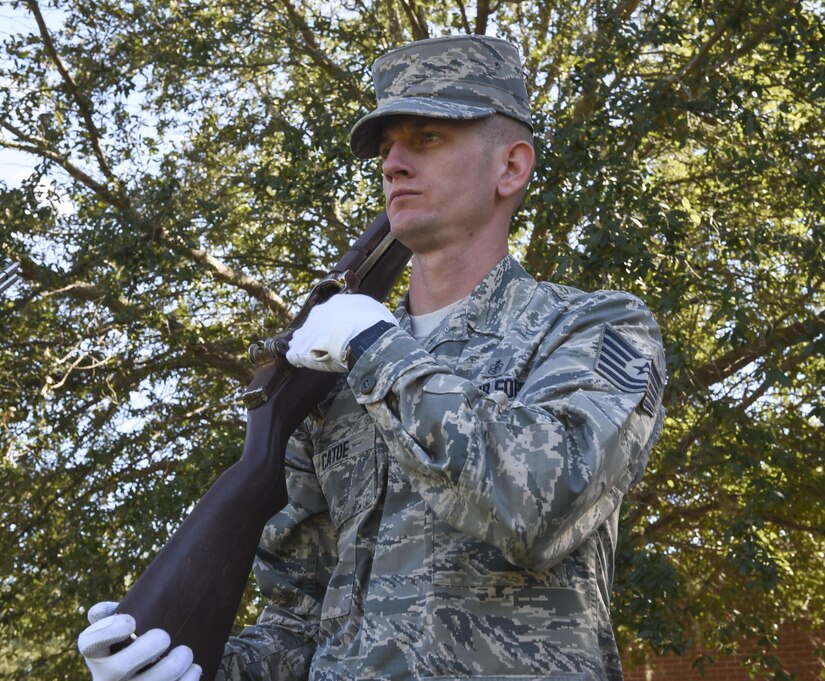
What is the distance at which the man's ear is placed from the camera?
99.6 inches

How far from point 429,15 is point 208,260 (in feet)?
9.05

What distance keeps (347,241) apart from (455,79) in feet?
19.9

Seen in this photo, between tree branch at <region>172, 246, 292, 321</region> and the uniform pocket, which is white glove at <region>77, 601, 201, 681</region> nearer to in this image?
the uniform pocket

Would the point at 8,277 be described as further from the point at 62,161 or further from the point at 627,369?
the point at 62,161

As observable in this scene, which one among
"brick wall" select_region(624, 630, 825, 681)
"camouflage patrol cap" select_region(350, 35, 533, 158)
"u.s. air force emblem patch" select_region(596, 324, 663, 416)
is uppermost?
"brick wall" select_region(624, 630, 825, 681)

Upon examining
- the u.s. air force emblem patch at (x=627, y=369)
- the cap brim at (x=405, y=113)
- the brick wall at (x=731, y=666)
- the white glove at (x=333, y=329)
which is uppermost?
the brick wall at (x=731, y=666)

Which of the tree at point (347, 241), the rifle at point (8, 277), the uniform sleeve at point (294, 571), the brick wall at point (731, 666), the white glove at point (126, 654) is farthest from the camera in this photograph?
the brick wall at point (731, 666)

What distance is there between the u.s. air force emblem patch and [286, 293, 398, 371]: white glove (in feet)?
1.23

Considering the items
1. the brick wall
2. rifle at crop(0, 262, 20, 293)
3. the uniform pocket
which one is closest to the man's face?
the uniform pocket

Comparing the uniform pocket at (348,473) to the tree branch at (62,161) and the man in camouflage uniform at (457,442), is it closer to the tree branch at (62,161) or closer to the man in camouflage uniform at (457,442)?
the man in camouflage uniform at (457,442)

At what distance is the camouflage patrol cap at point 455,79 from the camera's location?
254 centimetres

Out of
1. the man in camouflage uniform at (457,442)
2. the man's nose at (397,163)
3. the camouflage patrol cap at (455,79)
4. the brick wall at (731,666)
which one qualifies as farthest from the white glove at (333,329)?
the brick wall at (731,666)

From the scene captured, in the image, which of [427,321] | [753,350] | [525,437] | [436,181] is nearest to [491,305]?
[427,321]

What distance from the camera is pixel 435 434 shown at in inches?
73.2
